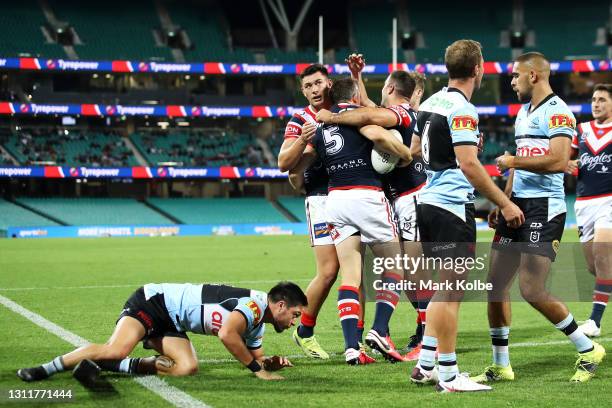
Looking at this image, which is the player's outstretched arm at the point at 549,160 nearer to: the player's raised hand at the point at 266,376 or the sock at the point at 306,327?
the player's raised hand at the point at 266,376

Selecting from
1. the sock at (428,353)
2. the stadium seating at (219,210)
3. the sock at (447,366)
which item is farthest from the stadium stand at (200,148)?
the sock at (447,366)

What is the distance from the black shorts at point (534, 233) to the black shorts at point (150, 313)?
265cm

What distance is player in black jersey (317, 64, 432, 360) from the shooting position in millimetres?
7402

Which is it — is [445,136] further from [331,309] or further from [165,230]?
[165,230]

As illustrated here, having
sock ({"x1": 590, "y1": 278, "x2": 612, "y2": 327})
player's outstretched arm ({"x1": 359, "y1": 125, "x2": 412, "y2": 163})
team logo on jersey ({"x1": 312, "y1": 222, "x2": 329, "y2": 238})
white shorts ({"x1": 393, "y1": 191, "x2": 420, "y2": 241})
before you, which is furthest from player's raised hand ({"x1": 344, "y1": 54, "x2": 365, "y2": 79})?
sock ({"x1": 590, "y1": 278, "x2": 612, "y2": 327})

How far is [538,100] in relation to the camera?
689 centimetres

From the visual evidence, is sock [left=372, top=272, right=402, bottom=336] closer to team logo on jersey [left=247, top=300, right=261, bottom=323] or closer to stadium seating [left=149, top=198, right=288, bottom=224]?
team logo on jersey [left=247, top=300, right=261, bottom=323]

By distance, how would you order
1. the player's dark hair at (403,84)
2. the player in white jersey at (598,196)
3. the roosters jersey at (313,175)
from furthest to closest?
the player in white jersey at (598,196)
the roosters jersey at (313,175)
the player's dark hair at (403,84)

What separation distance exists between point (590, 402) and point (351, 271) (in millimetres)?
2331

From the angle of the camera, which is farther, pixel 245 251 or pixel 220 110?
pixel 220 110

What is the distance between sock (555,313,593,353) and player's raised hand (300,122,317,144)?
8.23 ft

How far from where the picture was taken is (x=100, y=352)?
6699mm

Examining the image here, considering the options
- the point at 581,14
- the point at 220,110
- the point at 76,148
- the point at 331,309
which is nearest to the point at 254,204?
the point at 220,110

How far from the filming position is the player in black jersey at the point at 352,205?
7512 mm
